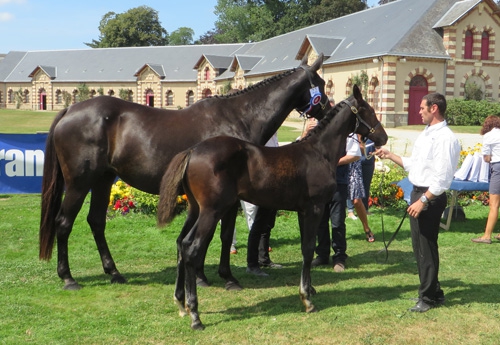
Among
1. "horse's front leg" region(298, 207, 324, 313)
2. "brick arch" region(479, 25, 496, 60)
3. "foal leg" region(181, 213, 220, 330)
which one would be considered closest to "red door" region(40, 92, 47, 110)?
"brick arch" region(479, 25, 496, 60)

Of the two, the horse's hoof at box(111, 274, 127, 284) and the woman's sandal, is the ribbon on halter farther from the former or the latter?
the woman's sandal

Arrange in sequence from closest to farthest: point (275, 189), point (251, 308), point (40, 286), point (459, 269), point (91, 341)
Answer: point (91, 341) < point (275, 189) < point (251, 308) < point (40, 286) < point (459, 269)

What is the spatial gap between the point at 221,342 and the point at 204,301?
1.09 meters

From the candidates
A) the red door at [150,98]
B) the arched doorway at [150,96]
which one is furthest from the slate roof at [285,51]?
the red door at [150,98]

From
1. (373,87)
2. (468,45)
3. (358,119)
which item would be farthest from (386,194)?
(468,45)

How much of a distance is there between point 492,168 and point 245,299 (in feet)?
16.4

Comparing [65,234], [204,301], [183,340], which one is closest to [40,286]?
[65,234]

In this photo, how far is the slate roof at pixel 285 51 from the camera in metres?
32.8

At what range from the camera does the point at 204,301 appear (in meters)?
5.27

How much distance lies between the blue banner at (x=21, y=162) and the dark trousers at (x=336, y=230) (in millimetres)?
6923

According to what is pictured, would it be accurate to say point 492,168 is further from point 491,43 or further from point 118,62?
point 118,62

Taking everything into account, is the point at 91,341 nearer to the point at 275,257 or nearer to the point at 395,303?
the point at 395,303

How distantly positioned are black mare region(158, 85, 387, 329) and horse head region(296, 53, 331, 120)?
48 centimetres

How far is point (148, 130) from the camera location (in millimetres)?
5395
